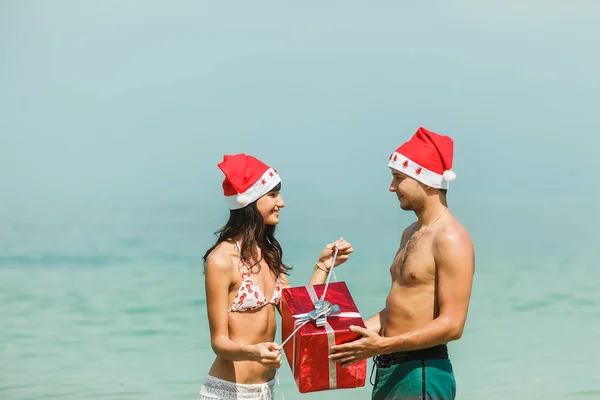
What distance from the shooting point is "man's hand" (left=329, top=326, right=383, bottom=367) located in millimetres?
3424

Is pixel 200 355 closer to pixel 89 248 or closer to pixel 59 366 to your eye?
pixel 59 366

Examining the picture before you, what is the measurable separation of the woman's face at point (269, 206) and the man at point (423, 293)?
1.56ft

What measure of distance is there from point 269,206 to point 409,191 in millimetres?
549

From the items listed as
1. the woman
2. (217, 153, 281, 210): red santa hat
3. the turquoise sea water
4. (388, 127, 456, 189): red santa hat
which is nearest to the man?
(388, 127, 456, 189): red santa hat

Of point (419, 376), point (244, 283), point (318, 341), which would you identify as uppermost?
point (244, 283)

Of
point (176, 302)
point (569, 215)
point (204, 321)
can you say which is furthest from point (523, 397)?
point (569, 215)

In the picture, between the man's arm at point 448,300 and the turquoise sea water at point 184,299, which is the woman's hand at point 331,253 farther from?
the turquoise sea water at point 184,299

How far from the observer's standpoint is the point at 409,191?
3.67m

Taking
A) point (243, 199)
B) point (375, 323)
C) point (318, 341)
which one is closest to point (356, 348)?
point (318, 341)

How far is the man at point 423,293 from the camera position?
3480 mm

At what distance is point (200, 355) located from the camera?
340 inches

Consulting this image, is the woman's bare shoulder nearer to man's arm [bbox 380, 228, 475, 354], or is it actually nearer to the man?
the man

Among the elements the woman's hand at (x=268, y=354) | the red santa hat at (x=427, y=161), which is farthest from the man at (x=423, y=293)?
the woman's hand at (x=268, y=354)

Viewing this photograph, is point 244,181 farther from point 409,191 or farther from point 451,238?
point 451,238
